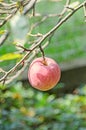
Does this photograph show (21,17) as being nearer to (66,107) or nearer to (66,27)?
(66,107)

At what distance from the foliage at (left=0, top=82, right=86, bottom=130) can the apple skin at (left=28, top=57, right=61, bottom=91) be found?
157 centimetres

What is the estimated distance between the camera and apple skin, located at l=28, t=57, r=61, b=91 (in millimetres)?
1171

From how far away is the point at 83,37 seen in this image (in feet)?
16.4

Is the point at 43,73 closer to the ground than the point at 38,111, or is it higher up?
higher up

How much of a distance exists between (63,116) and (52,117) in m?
0.08

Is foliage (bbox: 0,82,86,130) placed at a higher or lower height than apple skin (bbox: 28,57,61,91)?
lower

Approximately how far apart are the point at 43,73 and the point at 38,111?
1.85 m

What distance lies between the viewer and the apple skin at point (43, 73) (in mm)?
1171

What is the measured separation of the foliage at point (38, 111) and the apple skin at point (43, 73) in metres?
1.57

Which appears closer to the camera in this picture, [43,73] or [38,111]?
[43,73]

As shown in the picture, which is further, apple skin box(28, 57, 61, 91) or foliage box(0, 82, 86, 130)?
foliage box(0, 82, 86, 130)

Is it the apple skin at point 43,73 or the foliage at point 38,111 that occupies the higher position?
the apple skin at point 43,73

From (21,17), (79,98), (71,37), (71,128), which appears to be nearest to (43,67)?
(21,17)

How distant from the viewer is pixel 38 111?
3.01 m
